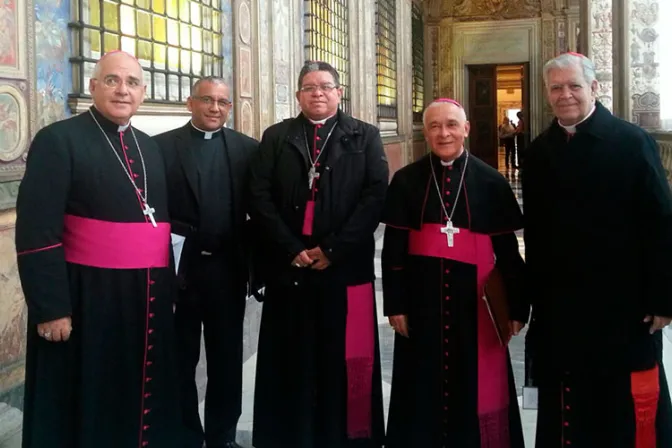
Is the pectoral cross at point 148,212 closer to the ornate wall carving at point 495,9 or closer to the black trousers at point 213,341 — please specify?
the black trousers at point 213,341

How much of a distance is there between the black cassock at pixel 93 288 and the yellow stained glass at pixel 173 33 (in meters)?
2.54

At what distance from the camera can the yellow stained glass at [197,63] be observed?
5413 millimetres

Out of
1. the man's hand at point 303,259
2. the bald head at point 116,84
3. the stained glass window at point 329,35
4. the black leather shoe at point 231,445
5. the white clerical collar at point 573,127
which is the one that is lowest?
the black leather shoe at point 231,445

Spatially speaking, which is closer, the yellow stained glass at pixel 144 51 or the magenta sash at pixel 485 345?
the magenta sash at pixel 485 345

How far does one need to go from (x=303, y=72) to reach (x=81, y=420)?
1732 millimetres

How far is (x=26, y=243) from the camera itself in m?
2.39

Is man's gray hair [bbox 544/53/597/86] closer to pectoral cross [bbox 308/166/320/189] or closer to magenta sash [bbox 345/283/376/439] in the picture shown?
pectoral cross [bbox 308/166/320/189]

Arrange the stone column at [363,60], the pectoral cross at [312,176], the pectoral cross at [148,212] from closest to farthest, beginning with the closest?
the pectoral cross at [148,212] < the pectoral cross at [312,176] < the stone column at [363,60]

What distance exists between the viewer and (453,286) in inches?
113

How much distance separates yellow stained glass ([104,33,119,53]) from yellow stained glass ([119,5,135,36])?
0.38 feet

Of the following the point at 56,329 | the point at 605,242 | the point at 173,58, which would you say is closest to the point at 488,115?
the point at 173,58

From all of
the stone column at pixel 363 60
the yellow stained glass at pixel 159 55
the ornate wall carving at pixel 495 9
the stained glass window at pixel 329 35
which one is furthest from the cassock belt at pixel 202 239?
the ornate wall carving at pixel 495 9

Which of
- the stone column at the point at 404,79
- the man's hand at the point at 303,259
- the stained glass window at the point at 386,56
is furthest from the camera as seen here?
the stone column at the point at 404,79

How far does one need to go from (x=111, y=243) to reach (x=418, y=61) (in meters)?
16.2
